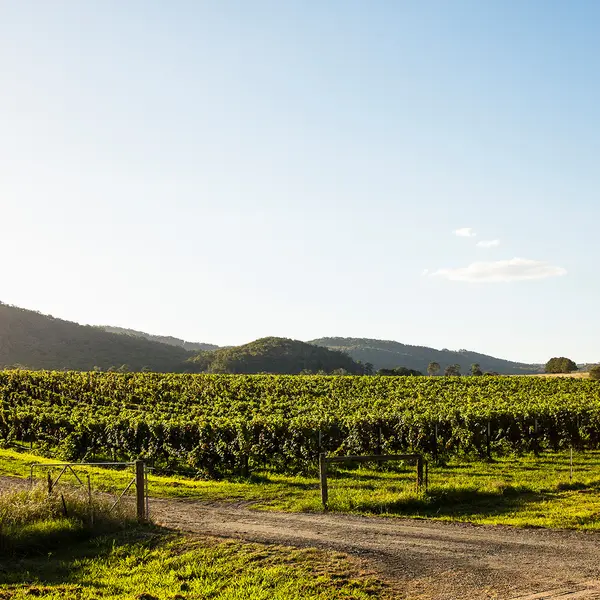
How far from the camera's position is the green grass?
9938mm

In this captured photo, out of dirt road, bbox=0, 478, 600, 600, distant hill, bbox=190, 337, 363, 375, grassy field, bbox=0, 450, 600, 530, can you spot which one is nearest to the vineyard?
grassy field, bbox=0, 450, 600, 530

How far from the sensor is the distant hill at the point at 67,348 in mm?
119438

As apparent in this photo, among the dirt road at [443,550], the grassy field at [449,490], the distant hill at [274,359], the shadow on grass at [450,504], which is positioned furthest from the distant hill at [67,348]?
the dirt road at [443,550]

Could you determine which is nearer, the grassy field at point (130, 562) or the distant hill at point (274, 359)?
the grassy field at point (130, 562)

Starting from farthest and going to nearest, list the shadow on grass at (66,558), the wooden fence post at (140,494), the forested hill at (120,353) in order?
the forested hill at (120,353) < the wooden fence post at (140,494) < the shadow on grass at (66,558)

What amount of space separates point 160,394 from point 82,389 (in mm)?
7657

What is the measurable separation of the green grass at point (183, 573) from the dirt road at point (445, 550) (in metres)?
0.85

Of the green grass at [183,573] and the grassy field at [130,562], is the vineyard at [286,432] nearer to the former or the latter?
the grassy field at [130,562]

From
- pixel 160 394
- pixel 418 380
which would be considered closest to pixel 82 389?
pixel 160 394

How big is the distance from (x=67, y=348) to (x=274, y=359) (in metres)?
44.4

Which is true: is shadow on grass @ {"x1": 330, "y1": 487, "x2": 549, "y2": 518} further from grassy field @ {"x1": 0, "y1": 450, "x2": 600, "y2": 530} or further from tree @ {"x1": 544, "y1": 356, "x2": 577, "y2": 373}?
tree @ {"x1": 544, "y1": 356, "x2": 577, "y2": 373}

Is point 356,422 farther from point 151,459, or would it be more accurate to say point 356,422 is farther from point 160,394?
point 160,394

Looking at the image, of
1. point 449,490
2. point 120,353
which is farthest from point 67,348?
point 449,490

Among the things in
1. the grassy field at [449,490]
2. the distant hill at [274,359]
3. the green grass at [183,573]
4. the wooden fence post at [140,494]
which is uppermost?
the distant hill at [274,359]
